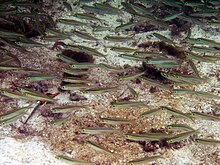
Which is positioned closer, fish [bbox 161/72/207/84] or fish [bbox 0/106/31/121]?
fish [bbox 0/106/31/121]

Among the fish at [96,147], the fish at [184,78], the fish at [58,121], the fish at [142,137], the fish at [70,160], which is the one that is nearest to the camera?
the fish at [70,160]

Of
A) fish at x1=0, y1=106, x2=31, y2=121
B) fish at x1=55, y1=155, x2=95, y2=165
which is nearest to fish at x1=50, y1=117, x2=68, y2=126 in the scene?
fish at x1=0, y1=106, x2=31, y2=121

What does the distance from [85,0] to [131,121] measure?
5692 millimetres

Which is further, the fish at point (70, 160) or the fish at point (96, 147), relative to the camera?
the fish at point (96, 147)

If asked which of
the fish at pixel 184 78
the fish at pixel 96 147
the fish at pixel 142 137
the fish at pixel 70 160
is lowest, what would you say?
the fish at pixel 70 160

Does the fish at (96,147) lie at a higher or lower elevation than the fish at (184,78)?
lower

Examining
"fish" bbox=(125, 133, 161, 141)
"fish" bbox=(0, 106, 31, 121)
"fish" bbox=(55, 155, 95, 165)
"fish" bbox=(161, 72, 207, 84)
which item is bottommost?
"fish" bbox=(55, 155, 95, 165)

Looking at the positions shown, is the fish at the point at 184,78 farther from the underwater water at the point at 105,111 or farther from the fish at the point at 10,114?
the fish at the point at 10,114

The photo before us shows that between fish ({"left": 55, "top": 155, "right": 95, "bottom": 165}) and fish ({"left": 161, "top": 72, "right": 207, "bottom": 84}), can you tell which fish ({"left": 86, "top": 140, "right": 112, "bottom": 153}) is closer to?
fish ({"left": 55, "top": 155, "right": 95, "bottom": 165})

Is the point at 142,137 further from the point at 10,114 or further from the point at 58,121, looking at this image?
the point at 10,114

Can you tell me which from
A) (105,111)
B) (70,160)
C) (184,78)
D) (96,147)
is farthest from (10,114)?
(184,78)

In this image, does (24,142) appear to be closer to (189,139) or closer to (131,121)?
(131,121)

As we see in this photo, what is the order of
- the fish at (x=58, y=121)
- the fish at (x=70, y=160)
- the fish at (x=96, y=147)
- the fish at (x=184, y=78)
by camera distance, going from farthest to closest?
the fish at (x=184, y=78), the fish at (x=58, y=121), the fish at (x=96, y=147), the fish at (x=70, y=160)

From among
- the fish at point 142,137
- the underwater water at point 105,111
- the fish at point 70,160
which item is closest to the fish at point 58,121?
the underwater water at point 105,111
